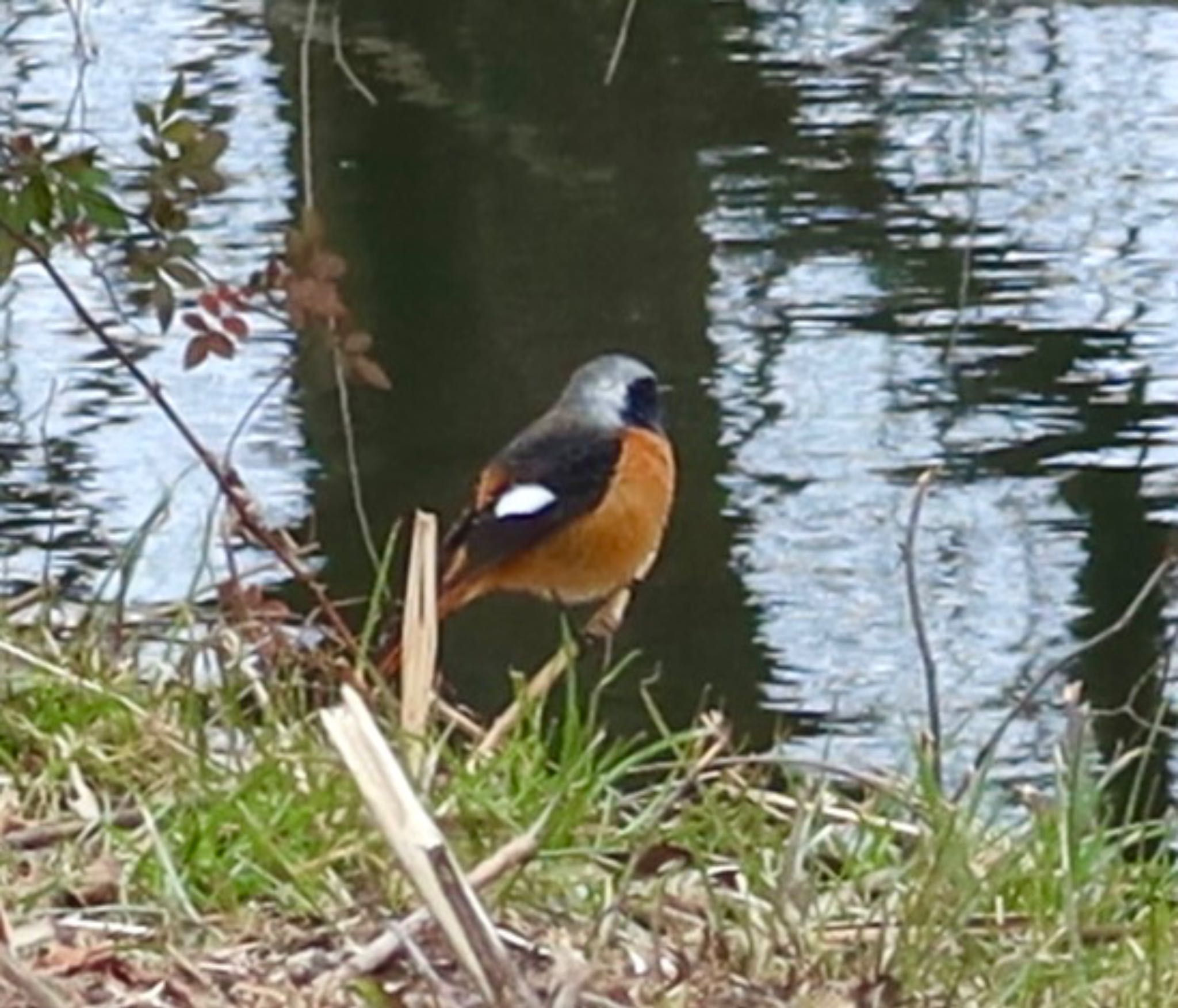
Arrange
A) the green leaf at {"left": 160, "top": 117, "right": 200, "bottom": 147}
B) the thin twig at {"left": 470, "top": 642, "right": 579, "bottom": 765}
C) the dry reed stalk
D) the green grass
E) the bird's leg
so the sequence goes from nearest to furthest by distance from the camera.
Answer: the dry reed stalk → the green grass → the thin twig at {"left": 470, "top": 642, "right": 579, "bottom": 765} → the green leaf at {"left": 160, "top": 117, "right": 200, "bottom": 147} → the bird's leg

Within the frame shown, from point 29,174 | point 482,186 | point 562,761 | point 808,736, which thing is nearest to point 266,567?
point 808,736

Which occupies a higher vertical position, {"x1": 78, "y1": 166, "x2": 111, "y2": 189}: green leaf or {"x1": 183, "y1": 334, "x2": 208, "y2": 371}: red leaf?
{"x1": 78, "y1": 166, "x2": 111, "y2": 189}: green leaf

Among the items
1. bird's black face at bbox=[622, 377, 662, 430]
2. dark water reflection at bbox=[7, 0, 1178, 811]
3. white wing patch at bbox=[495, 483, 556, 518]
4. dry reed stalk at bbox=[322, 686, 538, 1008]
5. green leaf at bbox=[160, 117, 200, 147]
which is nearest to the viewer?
dry reed stalk at bbox=[322, 686, 538, 1008]

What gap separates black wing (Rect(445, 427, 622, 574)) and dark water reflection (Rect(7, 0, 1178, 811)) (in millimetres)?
363

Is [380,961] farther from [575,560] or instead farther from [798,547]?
[798,547]

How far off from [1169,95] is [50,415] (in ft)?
15.5

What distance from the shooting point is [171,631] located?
16.4 feet

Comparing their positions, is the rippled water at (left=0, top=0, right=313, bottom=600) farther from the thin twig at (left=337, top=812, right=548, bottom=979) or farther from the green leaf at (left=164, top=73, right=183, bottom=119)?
the thin twig at (left=337, top=812, right=548, bottom=979)

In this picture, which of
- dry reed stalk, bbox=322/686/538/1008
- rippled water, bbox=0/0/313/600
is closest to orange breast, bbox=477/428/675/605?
rippled water, bbox=0/0/313/600

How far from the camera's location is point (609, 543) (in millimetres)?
5562

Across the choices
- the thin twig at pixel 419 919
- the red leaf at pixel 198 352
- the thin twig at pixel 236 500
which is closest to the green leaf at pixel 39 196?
the thin twig at pixel 236 500

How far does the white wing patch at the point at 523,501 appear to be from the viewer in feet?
17.8

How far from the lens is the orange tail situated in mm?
4961

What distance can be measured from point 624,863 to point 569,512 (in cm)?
171
